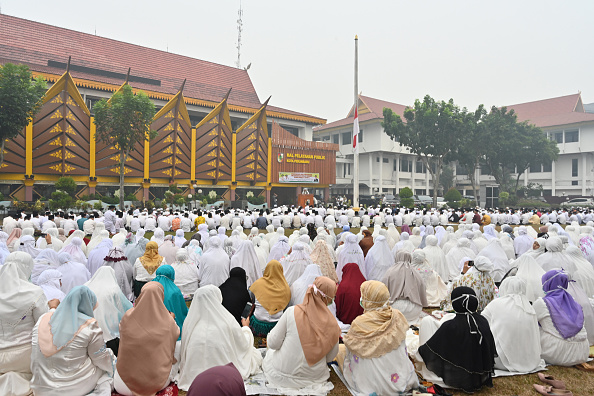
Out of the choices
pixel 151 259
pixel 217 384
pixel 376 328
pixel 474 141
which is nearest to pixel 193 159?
pixel 474 141

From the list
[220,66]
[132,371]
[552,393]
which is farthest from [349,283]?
[220,66]

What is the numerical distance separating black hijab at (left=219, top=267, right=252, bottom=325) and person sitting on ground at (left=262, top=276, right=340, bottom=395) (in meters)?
1.06

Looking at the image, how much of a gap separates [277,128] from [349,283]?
84.9 feet

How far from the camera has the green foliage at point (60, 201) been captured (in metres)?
17.9

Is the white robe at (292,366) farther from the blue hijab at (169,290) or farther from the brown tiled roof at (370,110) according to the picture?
the brown tiled roof at (370,110)

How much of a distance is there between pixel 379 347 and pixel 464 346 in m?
0.80

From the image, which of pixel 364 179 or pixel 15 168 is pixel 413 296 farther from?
pixel 364 179

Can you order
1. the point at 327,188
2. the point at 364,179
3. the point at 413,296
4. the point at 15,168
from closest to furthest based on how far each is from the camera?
the point at 413,296, the point at 15,168, the point at 327,188, the point at 364,179

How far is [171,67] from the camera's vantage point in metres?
30.4

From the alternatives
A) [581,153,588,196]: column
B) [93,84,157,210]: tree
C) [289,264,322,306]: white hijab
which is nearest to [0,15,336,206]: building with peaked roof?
[93,84,157,210]: tree

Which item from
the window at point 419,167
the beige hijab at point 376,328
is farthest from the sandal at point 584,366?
the window at point 419,167

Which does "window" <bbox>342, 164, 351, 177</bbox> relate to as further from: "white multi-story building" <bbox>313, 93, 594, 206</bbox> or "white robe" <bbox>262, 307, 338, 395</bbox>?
"white robe" <bbox>262, 307, 338, 395</bbox>

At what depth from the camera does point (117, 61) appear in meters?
27.7

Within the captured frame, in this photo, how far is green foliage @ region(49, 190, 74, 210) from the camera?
17923 mm
